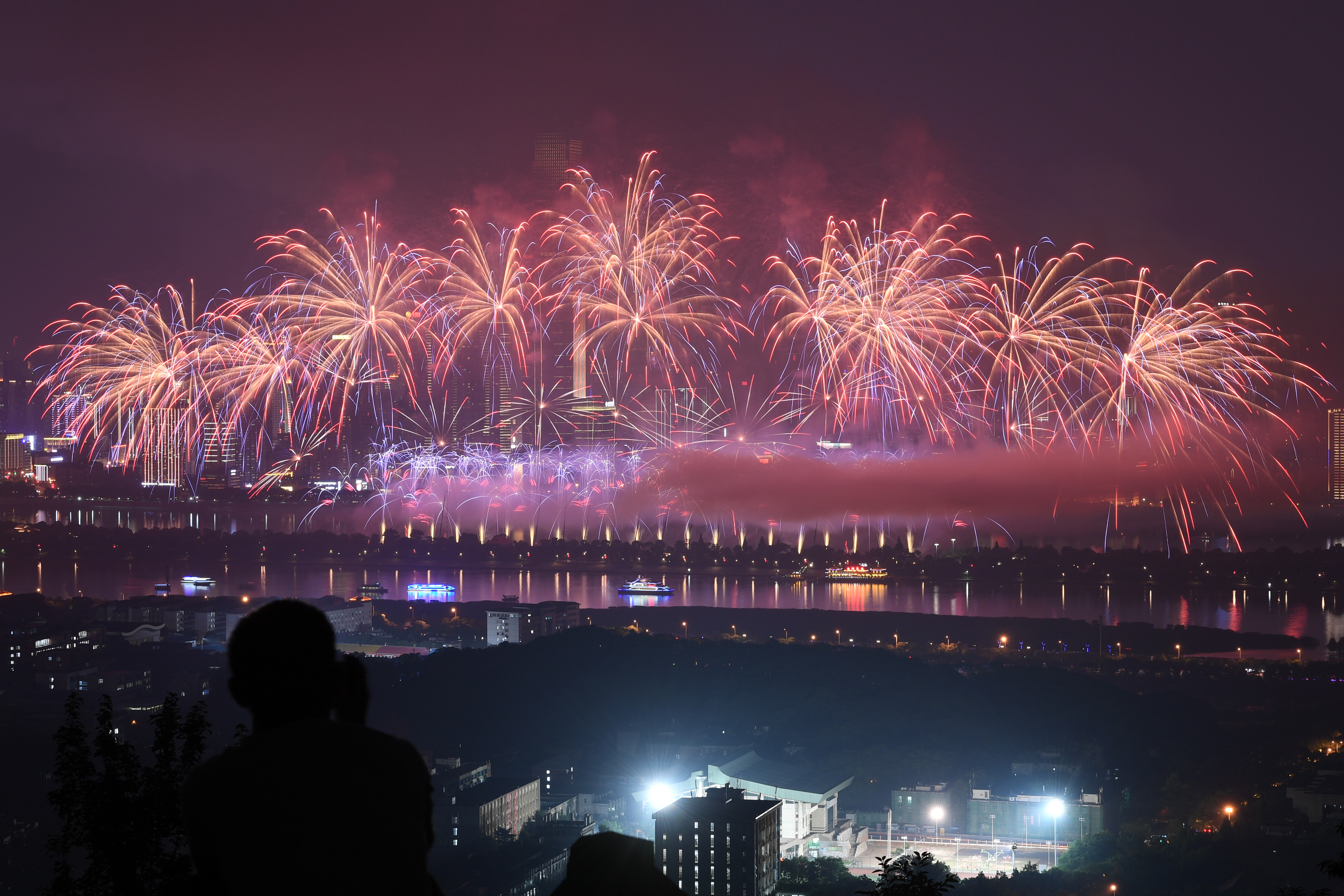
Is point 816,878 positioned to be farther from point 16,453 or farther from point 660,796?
point 16,453

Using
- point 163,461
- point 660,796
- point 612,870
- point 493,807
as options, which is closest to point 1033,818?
point 660,796

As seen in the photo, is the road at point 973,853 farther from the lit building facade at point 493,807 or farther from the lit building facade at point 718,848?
the lit building facade at point 493,807

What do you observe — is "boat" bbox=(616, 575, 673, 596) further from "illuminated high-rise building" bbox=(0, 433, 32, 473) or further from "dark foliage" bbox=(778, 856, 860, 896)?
"illuminated high-rise building" bbox=(0, 433, 32, 473)

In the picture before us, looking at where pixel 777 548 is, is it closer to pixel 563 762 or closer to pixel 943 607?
pixel 943 607

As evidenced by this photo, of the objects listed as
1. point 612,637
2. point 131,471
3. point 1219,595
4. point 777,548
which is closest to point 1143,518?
point 1219,595

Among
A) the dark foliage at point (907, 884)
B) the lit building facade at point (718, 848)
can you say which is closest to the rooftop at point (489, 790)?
the lit building facade at point (718, 848)
